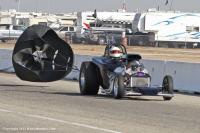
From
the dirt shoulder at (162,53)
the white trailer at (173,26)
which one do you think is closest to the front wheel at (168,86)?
the dirt shoulder at (162,53)

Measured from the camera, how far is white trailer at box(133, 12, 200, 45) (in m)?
63.8

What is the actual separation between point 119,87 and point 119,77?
263 millimetres

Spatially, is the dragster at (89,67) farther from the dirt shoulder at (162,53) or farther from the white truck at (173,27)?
the white truck at (173,27)

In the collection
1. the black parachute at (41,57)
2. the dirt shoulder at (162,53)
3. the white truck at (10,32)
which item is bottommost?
the dirt shoulder at (162,53)

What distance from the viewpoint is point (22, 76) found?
22.0 metres

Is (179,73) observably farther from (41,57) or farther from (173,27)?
(173,27)

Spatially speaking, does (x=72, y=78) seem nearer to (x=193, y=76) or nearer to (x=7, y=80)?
(x=7, y=80)

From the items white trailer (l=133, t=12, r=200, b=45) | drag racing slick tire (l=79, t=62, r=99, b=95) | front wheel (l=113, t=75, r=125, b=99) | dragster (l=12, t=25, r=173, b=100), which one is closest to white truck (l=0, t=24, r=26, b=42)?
white trailer (l=133, t=12, r=200, b=45)

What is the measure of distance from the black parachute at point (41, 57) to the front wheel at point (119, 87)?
14.3 ft

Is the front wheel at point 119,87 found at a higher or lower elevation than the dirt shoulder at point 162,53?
higher

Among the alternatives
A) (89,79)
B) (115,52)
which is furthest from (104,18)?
(115,52)

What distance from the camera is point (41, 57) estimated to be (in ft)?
72.2

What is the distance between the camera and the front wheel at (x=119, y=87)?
57.0 feet

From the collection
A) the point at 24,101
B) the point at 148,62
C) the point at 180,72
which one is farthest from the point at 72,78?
the point at 24,101
